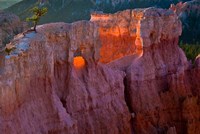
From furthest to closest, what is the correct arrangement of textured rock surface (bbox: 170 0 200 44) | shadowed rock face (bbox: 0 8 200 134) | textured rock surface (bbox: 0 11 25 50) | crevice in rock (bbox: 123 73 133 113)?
textured rock surface (bbox: 170 0 200 44) → textured rock surface (bbox: 0 11 25 50) → crevice in rock (bbox: 123 73 133 113) → shadowed rock face (bbox: 0 8 200 134)

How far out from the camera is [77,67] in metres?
21.2

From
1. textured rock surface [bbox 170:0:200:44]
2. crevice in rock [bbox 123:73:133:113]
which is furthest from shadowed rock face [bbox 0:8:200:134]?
textured rock surface [bbox 170:0:200:44]

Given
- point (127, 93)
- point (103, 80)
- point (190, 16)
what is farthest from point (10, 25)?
point (190, 16)

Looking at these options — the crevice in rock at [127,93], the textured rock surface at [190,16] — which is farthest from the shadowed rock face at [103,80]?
the textured rock surface at [190,16]

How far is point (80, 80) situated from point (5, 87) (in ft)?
17.5

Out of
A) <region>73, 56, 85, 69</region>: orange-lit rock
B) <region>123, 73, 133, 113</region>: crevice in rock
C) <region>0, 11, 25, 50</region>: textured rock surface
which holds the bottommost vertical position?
<region>123, 73, 133, 113</region>: crevice in rock

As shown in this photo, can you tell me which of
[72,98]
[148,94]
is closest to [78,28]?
[72,98]

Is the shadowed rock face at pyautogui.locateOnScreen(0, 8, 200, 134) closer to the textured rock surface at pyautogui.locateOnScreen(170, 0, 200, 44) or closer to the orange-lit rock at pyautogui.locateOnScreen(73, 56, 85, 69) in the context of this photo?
the orange-lit rock at pyautogui.locateOnScreen(73, 56, 85, 69)

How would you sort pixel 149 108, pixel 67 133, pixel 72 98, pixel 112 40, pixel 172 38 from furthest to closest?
pixel 112 40 < pixel 172 38 < pixel 149 108 < pixel 72 98 < pixel 67 133

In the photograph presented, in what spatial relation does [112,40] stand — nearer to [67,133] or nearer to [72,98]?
[72,98]

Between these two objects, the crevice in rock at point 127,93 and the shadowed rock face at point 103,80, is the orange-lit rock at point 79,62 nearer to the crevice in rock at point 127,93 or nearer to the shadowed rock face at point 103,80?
the shadowed rock face at point 103,80

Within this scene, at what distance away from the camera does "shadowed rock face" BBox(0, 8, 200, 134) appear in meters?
17.5

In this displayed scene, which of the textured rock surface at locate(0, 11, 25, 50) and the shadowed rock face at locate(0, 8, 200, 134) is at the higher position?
the textured rock surface at locate(0, 11, 25, 50)

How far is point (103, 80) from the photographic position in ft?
71.7
